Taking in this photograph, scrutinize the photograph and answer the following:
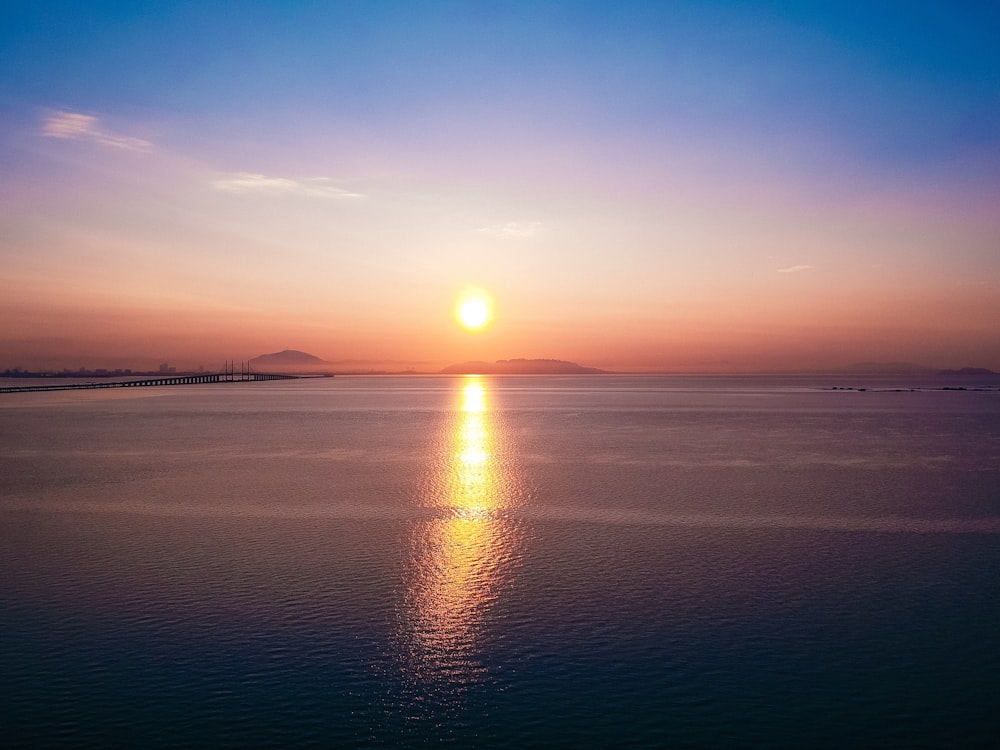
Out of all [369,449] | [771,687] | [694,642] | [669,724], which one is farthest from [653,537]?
[369,449]

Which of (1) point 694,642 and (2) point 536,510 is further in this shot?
(2) point 536,510

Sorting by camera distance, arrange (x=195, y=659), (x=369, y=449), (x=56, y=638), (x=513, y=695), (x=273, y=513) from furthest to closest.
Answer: (x=369, y=449), (x=273, y=513), (x=56, y=638), (x=195, y=659), (x=513, y=695)

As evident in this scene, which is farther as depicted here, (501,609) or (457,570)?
(457,570)

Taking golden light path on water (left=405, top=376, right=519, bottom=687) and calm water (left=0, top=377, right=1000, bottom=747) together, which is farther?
golden light path on water (left=405, top=376, right=519, bottom=687)

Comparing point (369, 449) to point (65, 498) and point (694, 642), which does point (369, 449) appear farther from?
point (694, 642)
